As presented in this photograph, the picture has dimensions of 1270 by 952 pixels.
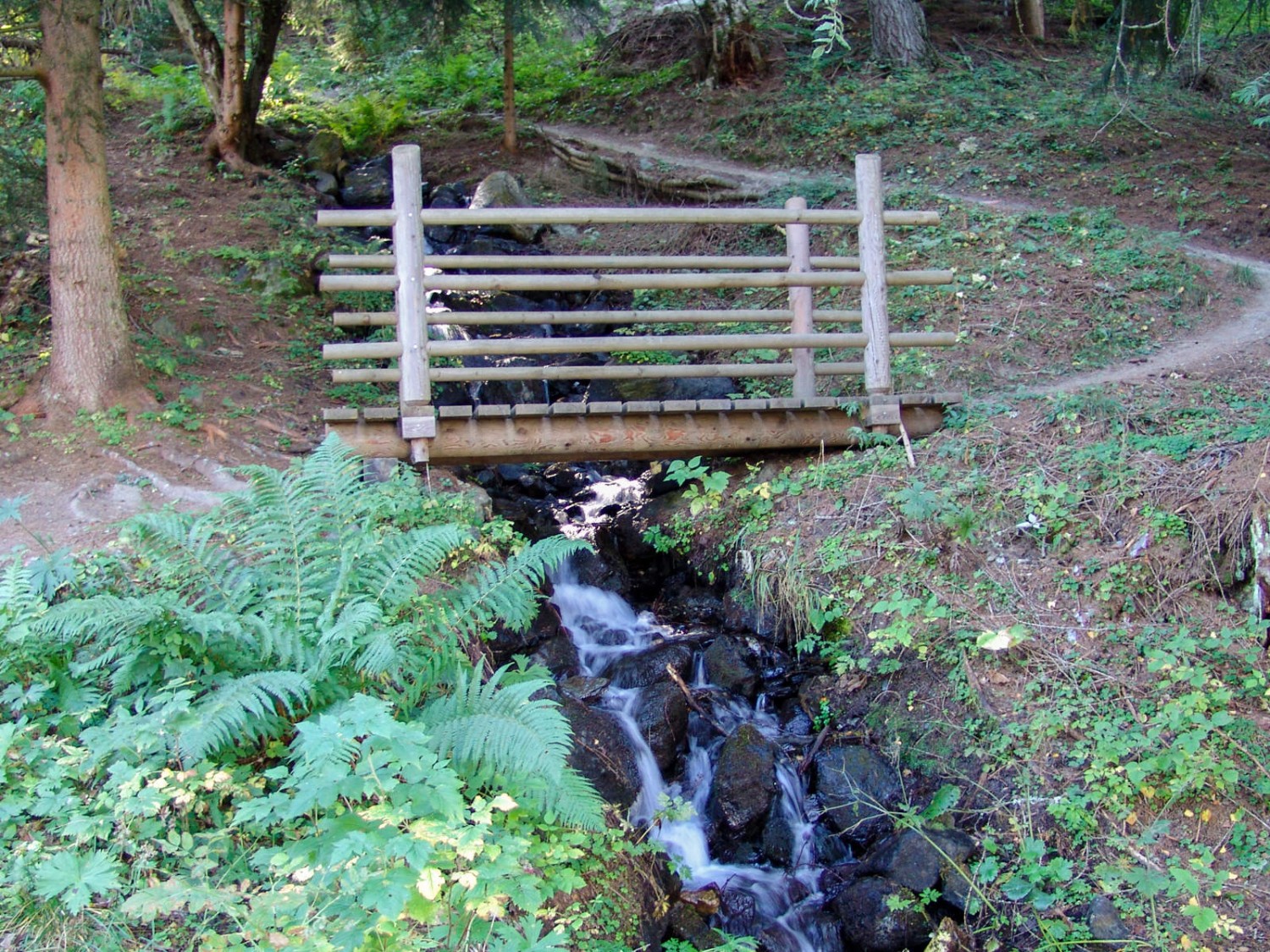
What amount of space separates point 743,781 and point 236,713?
10.3 ft

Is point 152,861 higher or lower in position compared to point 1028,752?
higher

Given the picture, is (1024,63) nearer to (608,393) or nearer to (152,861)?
(608,393)

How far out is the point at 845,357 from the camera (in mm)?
9484

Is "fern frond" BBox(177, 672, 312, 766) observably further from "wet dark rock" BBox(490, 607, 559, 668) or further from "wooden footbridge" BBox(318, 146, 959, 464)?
"wooden footbridge" BBox(318, 146, 959, 464)

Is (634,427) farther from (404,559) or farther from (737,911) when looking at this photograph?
(737,911)

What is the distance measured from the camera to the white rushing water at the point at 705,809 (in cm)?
531

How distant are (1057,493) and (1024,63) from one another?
13.1m

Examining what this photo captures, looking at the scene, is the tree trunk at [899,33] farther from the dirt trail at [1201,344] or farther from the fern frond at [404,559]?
the fern frond at [404,559]

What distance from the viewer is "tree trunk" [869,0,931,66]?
54.0 feet

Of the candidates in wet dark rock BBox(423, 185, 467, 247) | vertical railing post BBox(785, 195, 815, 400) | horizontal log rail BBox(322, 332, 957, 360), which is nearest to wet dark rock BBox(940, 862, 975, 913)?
vertical railing post BBox(785, 195, 815, 400)

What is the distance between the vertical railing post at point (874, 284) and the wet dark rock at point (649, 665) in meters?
2.52

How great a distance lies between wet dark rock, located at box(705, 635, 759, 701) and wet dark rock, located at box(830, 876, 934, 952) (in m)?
1.67

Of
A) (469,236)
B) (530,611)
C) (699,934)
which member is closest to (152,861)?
(530,611)

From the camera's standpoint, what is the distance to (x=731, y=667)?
264 inches
